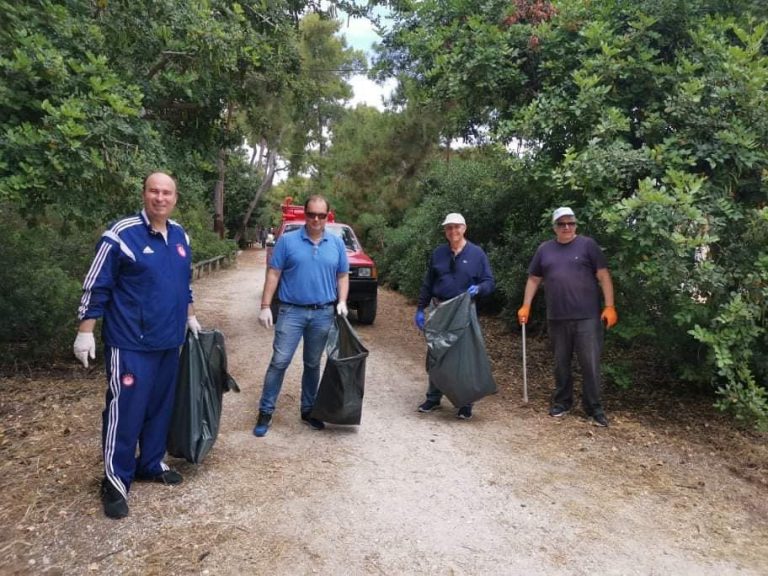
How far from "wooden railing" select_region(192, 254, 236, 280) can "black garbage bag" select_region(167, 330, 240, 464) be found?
42.3ft

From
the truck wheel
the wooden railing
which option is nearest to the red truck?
the truck wheel

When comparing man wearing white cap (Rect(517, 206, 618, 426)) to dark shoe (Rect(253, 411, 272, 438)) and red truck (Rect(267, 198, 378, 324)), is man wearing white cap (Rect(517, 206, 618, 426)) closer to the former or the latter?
dark shoe (Rect(253, 411, 272, 438))

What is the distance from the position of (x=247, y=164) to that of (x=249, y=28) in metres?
29.7

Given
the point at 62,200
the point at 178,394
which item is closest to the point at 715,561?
the point at 178,394

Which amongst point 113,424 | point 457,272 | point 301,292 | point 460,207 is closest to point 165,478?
point 113,424

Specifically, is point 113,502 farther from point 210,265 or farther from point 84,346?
point 210,265

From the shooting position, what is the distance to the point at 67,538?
2.93 m

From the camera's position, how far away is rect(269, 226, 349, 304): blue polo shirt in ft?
14.4

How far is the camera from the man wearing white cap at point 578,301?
490 centimetres

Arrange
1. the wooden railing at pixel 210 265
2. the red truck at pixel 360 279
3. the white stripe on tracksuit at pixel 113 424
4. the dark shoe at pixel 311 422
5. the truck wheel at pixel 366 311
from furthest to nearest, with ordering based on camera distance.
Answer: the wooden railing at pixel 210 265 < the truck wheel at pixel 366 311 < the red truck at pixel 360 279 < the dark shoe at pixel 311 422 < the white stripe on tracksuit at pixel 113 424

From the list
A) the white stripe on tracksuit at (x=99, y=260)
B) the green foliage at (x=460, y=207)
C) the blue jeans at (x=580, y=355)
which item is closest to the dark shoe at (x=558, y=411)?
the blue jeans at (x=580, y=355)

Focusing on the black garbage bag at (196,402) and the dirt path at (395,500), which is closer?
the dirt path at (395,500)

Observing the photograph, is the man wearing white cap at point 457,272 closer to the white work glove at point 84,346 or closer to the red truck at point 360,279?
the white work glove at point 84,346

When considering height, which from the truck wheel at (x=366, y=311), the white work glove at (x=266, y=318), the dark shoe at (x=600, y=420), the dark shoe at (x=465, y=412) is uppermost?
the white work glove at (x=266, y=318)
